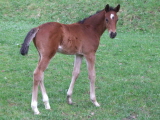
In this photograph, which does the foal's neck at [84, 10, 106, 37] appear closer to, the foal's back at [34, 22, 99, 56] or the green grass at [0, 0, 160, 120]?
the foal's back at [34, 22, 99, 56]

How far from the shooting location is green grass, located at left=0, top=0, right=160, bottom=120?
19.5ft

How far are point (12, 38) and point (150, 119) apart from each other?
29.6 feet

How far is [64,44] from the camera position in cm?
614

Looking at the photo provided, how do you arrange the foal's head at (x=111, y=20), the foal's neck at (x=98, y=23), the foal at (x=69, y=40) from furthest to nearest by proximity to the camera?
the foal's neck at (x=98, y=23)
the foal's head at (x=111, y=20)
the foal at (x=69, y=40)

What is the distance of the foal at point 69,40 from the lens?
5.78 m

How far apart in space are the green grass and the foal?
39cm

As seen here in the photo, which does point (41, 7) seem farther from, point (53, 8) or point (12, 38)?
point (12, 38)

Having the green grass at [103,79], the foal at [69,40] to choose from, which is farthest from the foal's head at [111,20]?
the green grass at [103,79]

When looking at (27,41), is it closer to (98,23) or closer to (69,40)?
(69,40)

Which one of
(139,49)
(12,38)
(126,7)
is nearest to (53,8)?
Answer: (126,7)

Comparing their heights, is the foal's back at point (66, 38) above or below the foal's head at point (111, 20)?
below

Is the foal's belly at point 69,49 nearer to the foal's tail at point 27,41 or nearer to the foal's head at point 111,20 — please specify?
the foal's tail at point 27,41

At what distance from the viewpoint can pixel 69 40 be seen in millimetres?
6188

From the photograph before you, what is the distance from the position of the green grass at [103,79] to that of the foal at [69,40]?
39 centimetres
